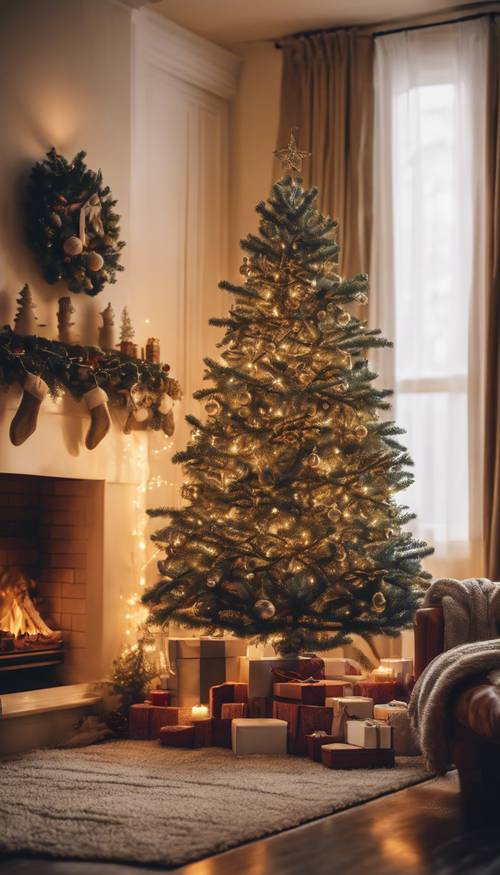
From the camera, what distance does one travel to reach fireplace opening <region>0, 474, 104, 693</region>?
5582mm

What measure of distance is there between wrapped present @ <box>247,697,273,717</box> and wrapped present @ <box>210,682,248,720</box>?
0.24 ft

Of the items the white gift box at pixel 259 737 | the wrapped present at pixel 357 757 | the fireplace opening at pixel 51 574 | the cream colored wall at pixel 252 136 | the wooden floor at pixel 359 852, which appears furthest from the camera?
the cream colored wall at pixel 252 136

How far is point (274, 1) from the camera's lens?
6344 millimetres

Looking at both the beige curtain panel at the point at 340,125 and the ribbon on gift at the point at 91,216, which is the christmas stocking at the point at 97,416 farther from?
the beige curtain panel at the point at 340,125

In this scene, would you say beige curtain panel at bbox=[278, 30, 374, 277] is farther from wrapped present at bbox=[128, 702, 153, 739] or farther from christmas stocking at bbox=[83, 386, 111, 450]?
wrapped present at bbox=[128, 702, 153, 739]

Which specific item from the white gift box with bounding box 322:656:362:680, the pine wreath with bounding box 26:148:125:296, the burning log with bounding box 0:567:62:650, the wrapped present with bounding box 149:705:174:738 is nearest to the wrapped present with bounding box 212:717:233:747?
the wrapped present with bounding box 149:705:174:738

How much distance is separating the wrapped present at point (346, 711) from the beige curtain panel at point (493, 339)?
1266 mm

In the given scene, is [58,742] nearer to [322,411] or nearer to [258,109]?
[322,411]

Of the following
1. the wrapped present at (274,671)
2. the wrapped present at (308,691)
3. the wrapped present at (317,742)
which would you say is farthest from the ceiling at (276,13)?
the wrapped present at (317,742)

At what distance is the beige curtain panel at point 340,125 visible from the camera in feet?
21.3

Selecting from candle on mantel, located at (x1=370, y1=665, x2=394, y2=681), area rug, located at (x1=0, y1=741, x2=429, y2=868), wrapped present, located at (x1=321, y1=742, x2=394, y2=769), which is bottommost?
area rug, located at (x1=0, y1=741, x2=429, y2=868)

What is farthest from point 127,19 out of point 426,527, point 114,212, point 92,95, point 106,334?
point 426,527

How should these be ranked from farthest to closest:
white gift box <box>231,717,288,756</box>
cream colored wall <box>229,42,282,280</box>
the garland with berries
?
cream colored wall <box>229,42,282,280</box> → the garland with berries → white gift box <box>231,717,288,756</box>

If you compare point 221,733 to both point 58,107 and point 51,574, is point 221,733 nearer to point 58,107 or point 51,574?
point 51,574
